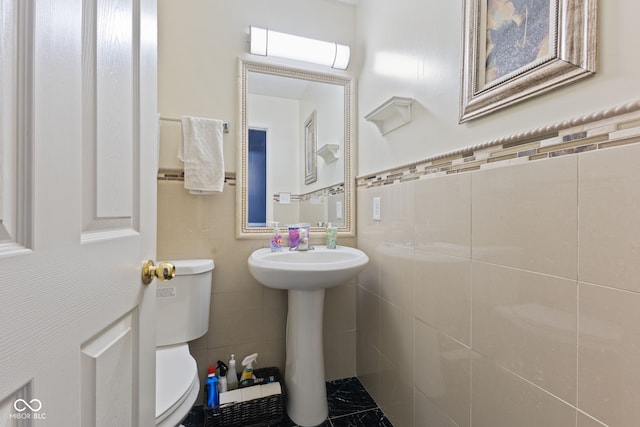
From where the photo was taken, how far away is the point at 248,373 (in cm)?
147

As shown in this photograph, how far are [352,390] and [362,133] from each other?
4.95 feet

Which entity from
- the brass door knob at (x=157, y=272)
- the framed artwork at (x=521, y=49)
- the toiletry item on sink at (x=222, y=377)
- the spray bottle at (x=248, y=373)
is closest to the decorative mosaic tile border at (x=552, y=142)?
the framed artwork at (x=521, y=49)

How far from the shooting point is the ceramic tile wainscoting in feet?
2.02

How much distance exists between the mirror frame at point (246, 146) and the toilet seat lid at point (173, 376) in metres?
0.61

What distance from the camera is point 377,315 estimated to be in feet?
5.03

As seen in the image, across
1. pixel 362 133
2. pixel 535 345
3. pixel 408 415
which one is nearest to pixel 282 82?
pixel 362 133

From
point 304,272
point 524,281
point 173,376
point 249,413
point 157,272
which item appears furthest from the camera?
point 249,413

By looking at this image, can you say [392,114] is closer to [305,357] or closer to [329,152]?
[329,152]

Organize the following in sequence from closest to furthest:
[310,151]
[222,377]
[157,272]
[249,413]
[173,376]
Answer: [157,272] → [173,376] → [249,413] → [222,377] → [310,151]


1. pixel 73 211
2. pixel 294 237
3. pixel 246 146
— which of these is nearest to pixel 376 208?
pixel 294 237

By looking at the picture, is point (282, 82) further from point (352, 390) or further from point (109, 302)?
point (352, 390)

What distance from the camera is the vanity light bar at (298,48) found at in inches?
61.7

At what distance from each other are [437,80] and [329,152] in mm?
785

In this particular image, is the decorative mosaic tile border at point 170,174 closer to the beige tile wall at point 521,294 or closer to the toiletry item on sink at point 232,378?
the toiletry item on sink at point 232,378
